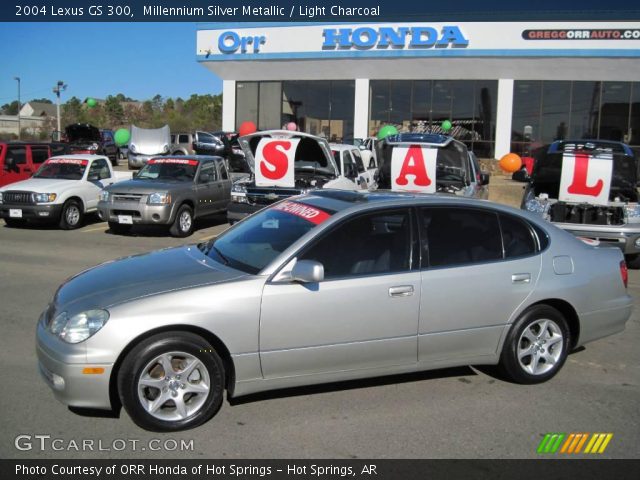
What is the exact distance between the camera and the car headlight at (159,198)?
479 inches

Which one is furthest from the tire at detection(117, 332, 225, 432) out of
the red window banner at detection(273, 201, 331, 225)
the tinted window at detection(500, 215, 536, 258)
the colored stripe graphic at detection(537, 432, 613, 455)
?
the tinted window at detection(500, 215, 536, 258)

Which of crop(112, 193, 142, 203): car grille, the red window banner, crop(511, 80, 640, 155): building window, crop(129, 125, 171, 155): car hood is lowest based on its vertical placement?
crop(112, 193, 142, 203): car grille

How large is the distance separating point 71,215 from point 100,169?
156cm

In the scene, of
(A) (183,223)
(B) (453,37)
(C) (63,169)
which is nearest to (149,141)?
(C) (63,169)

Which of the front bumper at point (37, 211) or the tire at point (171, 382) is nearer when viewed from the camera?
the tire at point (171, 382)

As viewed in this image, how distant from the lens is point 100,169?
47.4 ft

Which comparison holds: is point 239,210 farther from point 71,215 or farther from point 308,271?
point 308,271

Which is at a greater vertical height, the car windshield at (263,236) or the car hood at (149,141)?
the car hood at (149,141)

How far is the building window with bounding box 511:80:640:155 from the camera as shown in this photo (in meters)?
29.9

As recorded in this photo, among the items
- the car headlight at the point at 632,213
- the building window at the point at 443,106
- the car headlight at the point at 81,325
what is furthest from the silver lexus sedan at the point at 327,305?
the building window at the point at 443,106

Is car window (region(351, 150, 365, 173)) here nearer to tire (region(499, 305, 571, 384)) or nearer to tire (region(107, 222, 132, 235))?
tire (region(107, 222, 132, 235))

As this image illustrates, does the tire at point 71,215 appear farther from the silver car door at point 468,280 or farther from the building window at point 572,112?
the building window at point 572,112

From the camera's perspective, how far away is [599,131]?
98.9 ft

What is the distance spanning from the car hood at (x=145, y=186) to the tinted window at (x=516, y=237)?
8.75m
